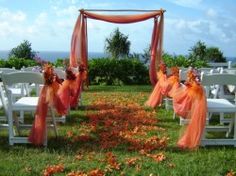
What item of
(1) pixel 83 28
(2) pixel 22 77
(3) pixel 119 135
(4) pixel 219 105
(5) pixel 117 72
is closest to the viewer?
(2) pixel 22 77

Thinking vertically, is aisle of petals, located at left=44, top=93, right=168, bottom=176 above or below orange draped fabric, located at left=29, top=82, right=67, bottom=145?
below

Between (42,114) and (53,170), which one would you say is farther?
(42,114)

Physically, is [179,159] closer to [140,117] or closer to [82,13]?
[140,117]

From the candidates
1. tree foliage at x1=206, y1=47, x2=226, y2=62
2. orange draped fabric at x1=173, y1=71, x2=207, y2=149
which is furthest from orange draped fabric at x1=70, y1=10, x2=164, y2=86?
tree foliage at x1=206, y1=47, x2=226, y2=62

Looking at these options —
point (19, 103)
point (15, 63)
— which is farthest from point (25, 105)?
point (15, 63)

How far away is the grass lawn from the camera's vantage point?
493cm

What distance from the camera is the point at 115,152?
5.68 meters

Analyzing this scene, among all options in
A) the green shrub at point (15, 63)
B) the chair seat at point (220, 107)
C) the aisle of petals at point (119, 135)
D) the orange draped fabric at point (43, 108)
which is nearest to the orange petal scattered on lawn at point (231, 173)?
the aisle of petals at point (119, 135)

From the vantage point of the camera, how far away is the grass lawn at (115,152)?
4.93m

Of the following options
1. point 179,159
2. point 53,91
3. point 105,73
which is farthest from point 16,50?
point 179,159

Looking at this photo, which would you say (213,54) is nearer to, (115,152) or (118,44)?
(118,44)

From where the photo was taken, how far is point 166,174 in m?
4.77

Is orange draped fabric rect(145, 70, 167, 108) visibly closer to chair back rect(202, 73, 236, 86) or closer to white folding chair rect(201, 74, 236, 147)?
white folding chair rect(201, 74, 236, 147)

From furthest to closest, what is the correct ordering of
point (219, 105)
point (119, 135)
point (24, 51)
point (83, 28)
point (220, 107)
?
1. point (24, 51)
2. point (83, 28)
3. point (119, 135)
4. point (219, 105)
5. point (220, 107)
